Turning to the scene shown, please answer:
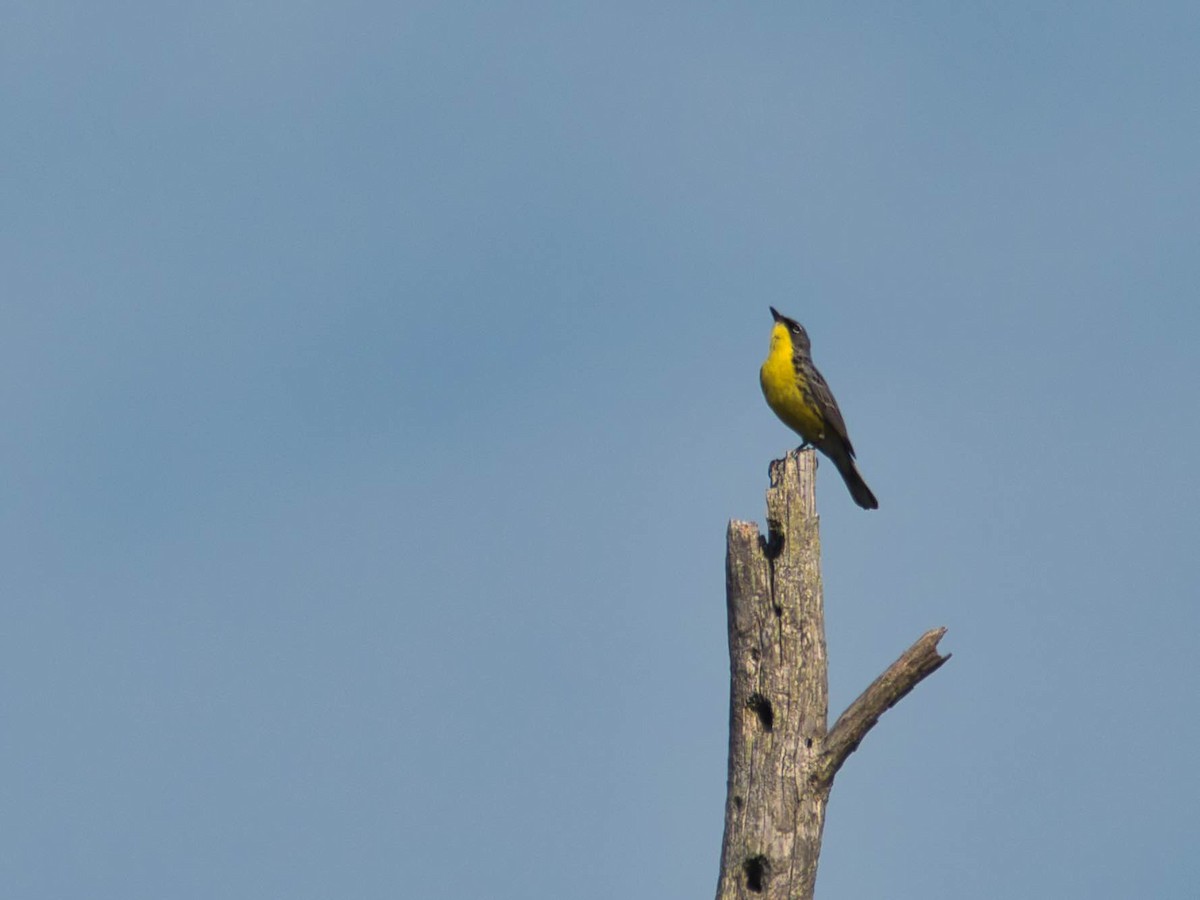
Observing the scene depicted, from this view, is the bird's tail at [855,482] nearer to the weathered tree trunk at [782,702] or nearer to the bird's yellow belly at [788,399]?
the bird's yellow belly at [788,399]

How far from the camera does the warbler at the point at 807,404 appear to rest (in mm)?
17328

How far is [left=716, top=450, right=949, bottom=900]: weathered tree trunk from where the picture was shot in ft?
37.4

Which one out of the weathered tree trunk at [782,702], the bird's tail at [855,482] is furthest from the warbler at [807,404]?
the weathered tree trunk at [782,702]

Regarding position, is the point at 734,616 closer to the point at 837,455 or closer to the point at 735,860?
the point at 735,860

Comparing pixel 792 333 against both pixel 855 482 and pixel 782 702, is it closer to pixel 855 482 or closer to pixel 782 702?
pixel 855 482

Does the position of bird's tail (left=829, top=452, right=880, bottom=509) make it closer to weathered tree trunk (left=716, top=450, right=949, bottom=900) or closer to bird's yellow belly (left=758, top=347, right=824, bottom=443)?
bird's yellow belly (left=758, top=347, right=824, bottom=443)

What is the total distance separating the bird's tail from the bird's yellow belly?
0.34 metres

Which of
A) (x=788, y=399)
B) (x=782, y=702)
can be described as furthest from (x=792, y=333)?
(x=782, y=702)

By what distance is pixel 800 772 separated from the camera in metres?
11.5

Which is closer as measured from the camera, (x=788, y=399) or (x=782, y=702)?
(x=782, y=702)

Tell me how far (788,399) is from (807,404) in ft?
0.66

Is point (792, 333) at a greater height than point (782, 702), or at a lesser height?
greater

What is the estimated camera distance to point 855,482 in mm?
17672

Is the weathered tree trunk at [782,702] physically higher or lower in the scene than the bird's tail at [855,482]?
lower
